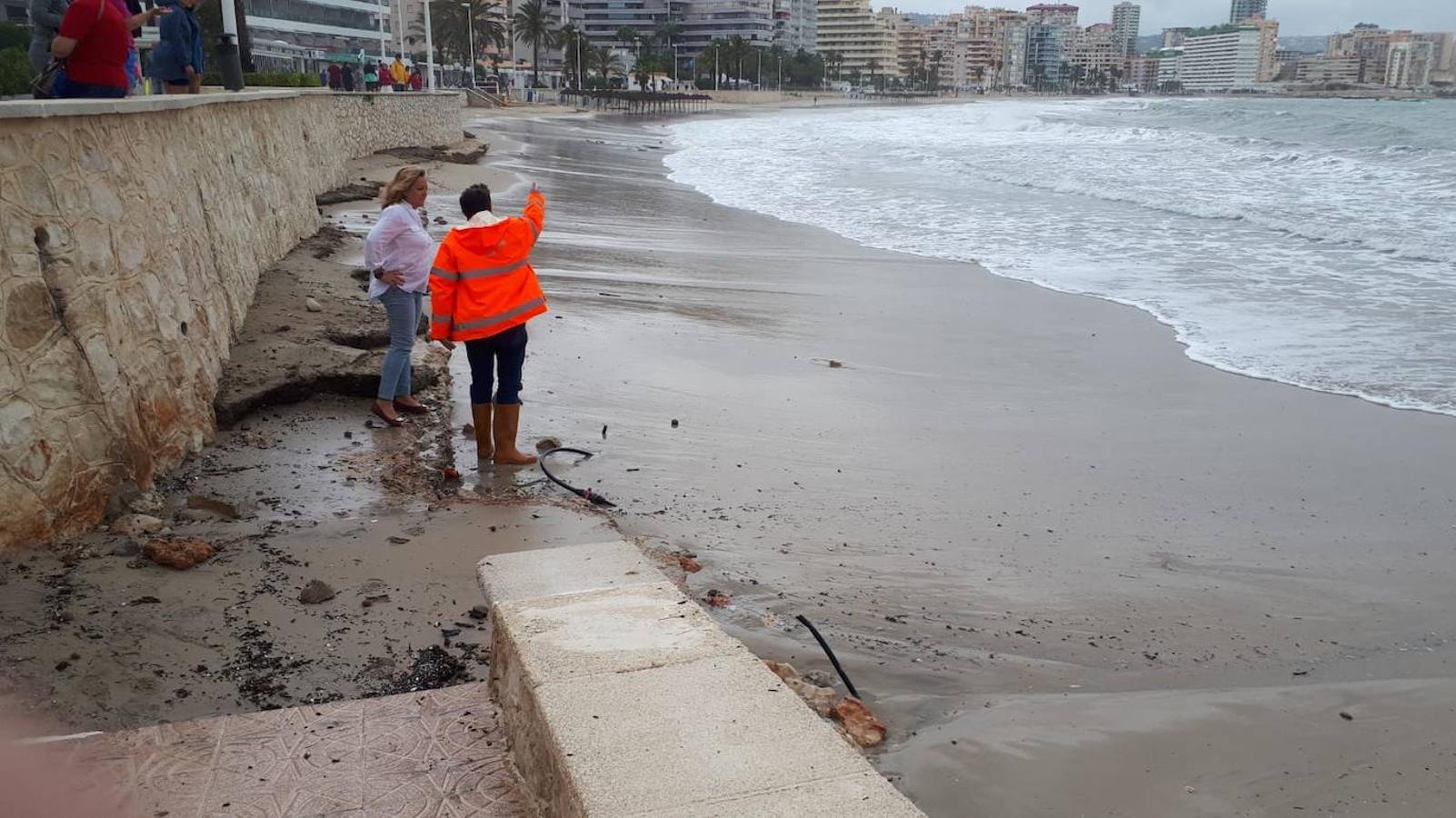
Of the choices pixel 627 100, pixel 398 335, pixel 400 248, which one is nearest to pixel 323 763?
pixel 398 335

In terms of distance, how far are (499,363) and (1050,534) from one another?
304 centimetres

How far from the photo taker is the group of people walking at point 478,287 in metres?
5.82

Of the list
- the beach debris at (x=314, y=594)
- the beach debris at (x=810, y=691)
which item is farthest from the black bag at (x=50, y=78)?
the beach debris at (x=810, y=691)

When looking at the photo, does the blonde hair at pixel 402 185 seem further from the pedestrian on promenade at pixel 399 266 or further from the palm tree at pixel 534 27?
the palm tree at pixel 534 27

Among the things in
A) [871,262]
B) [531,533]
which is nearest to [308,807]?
[531,533]

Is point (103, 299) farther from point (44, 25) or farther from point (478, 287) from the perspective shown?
point (44, 25)

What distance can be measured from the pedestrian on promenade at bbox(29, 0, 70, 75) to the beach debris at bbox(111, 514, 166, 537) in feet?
14.3

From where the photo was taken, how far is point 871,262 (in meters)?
13.3

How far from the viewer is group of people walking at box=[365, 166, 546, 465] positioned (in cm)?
582

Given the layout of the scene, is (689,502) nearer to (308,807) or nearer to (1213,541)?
(1213,541)

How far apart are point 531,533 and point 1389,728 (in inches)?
134

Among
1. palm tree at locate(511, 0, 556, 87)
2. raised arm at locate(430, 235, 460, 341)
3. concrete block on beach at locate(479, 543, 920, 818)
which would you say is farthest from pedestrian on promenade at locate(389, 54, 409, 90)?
palm tree at locate(511, 0, 556, 87)

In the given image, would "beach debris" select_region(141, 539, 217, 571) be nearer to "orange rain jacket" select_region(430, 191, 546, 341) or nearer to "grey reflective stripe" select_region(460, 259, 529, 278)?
"orange rain jacket" select_region(430, 191, 546, 341)

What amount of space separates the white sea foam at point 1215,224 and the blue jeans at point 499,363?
5.70 m
